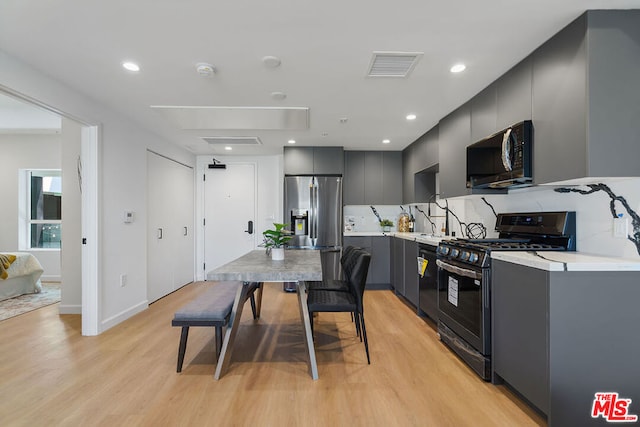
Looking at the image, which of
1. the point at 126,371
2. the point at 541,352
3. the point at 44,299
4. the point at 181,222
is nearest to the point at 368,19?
the point at 541,352

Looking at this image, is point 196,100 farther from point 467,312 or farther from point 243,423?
point 467,312

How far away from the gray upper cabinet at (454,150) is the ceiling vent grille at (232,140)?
2409mm

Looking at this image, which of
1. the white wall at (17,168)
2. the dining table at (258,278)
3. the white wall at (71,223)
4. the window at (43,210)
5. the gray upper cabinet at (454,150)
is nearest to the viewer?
the dining table at (258,278)

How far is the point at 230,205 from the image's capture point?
5488 millimetres

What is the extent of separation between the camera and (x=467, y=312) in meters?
2.31

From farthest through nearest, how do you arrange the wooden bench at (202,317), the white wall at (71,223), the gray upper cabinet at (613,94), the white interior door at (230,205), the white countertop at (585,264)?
the white interior door at (230,205), the white wall at (71,223), the wooden bench at (202,317), the gray upper cabinet at (613,94), the white countertop at (585,264)

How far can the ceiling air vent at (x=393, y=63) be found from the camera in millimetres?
2136

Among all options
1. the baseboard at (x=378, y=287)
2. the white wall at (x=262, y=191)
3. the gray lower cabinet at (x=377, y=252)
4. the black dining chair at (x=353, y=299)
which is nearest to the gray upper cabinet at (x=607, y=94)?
the black dining chair at (x=353, y=299)

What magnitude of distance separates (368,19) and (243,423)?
241cm

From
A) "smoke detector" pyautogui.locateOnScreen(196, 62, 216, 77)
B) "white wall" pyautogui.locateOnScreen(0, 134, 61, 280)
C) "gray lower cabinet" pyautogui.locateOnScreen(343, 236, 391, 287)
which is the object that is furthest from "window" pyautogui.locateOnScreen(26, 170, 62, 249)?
"gray lower cabinet" pyautogui.locateOnScreen(343, 236, 391, 287)

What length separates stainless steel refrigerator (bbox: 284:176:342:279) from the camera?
4.61m

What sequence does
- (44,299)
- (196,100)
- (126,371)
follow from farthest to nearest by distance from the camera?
(44,299)
(196,100)
(126,371)

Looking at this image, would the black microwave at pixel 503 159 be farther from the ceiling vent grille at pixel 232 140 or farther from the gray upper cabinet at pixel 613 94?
the ceiling vent grille at pixel 232 140

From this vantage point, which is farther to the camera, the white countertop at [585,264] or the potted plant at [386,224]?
the potted plant at [386,224]
